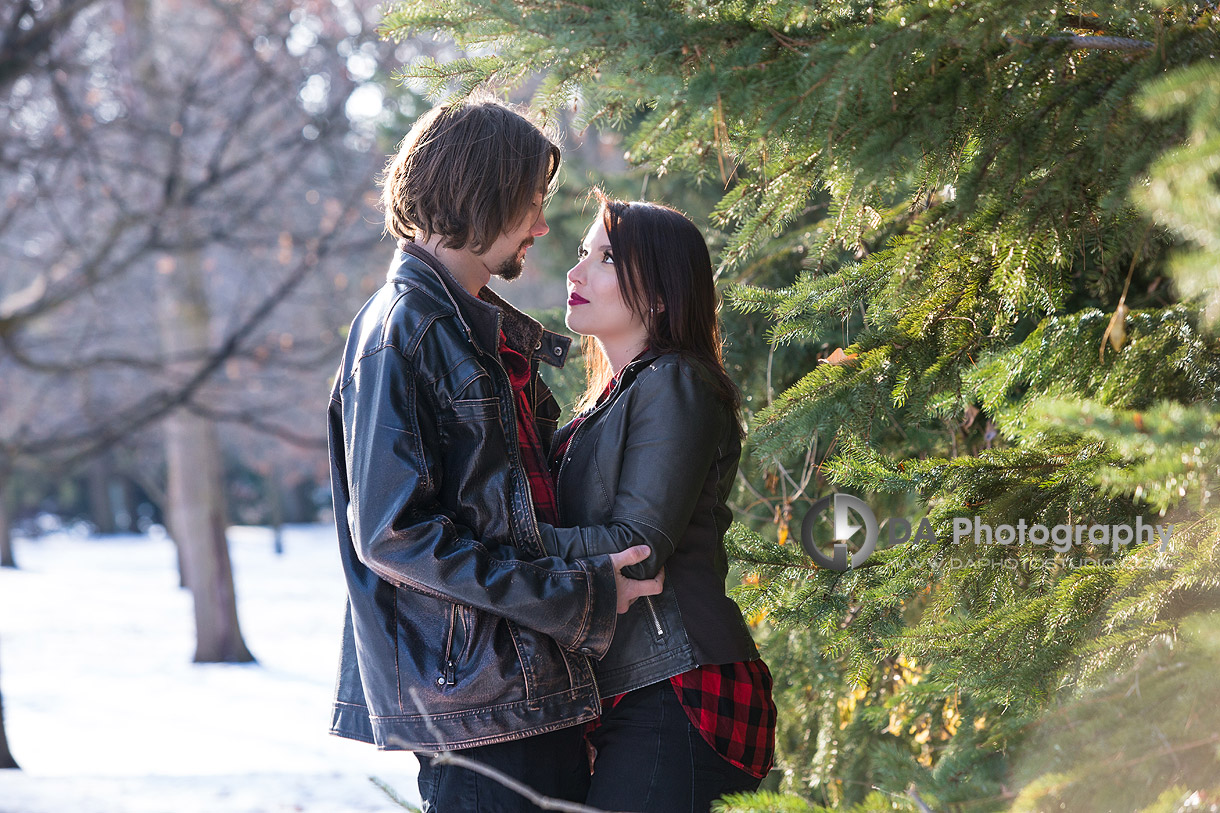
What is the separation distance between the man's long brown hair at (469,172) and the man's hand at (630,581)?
27.5 inches

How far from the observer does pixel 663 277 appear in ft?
7.38

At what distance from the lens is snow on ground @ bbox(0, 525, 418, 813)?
6.66 metres

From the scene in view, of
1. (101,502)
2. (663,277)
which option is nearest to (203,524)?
(663,277)

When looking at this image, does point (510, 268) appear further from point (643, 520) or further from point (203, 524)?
point (203, 524)

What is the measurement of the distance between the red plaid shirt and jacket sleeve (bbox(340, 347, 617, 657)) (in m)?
0.17

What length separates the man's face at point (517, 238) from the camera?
2148 mm

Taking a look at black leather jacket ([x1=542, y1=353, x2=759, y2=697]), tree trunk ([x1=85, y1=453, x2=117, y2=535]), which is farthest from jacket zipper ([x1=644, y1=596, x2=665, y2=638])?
tree trunk ([x1=85, y1=453, x2=117, y2=535])

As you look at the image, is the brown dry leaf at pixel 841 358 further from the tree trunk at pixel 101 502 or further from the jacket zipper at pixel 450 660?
the tree trunk at pixel 101 502

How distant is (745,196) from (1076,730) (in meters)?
1.28

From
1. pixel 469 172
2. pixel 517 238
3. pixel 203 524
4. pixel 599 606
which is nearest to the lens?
pixel 599 606

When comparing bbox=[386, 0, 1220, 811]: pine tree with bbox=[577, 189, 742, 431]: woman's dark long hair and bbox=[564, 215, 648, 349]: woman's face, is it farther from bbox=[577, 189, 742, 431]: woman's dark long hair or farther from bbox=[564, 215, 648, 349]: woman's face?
bbox=[564, 215, 648, 349]: woman's face

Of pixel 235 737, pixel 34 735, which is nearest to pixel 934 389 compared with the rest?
pixel 235 737

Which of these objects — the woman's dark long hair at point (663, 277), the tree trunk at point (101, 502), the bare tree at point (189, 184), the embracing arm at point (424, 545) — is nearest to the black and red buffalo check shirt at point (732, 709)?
the embracing arm at point (424, 545)

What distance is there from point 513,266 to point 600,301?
0.21 metres
